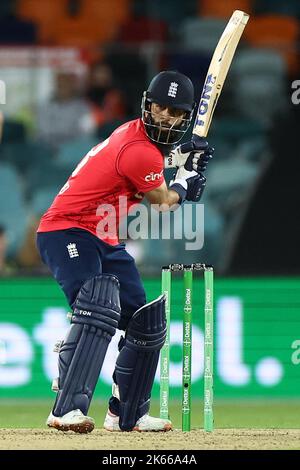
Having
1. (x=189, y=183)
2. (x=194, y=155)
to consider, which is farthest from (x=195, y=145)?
(x=189, y=183)

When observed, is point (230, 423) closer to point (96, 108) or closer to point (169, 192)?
point (169, 192)

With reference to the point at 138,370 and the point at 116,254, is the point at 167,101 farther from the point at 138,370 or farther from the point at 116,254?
the point at 138,370

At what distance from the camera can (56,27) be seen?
1363cm

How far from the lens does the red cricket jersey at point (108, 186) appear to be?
682 cm

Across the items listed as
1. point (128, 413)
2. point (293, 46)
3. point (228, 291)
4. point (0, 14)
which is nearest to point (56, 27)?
point (0, 14)

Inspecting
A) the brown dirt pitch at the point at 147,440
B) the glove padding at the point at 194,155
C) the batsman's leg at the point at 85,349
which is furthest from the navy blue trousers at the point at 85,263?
the brown dirt pitch at the point at 147,440

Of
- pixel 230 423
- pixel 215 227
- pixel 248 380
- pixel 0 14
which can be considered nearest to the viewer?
pixel 230 423

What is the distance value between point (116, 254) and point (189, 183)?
0.55 meters

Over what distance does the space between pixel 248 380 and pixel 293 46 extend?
3.24m

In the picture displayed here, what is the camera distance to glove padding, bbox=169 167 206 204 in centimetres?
710

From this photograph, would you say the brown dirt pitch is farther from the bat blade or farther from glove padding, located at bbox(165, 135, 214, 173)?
the bat blade

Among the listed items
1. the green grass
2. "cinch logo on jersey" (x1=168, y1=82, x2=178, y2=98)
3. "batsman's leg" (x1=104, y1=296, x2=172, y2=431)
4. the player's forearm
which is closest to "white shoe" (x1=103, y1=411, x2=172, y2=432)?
"batsman's leg" (x1=104, y1=296, x2=172, y2=431)

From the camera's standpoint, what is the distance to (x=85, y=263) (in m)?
6.81

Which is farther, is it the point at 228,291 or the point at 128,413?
the point at 228,291
